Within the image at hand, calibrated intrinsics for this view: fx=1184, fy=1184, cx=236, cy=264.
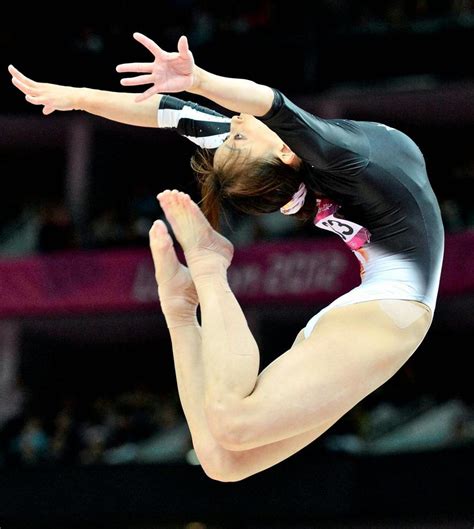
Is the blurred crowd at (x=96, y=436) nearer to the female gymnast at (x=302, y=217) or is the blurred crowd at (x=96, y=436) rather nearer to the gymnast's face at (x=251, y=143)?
the female gymnast at (x=302, y=217)

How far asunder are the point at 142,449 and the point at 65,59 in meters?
3.72

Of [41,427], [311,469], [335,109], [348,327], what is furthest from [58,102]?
[335,109]

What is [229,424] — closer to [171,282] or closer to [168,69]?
[171,282]

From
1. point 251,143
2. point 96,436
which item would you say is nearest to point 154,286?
point 96,436

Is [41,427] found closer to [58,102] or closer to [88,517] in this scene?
[88,517]

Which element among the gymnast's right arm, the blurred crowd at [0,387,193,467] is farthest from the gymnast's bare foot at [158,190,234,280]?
the blurred crowd at [0,387,193,467]

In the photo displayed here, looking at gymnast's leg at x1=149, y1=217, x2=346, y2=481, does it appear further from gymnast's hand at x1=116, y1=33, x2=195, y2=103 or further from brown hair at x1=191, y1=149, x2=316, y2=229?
gymnast's hand at x1=116, y1=33, x2=195, y2=103

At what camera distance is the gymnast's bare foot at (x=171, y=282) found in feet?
12.5

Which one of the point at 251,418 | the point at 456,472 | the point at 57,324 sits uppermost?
the point at 251,418

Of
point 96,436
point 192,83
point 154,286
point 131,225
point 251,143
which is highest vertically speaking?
point 192,83

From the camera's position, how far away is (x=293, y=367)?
11.6 feet

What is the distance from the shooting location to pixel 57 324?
37.5ft

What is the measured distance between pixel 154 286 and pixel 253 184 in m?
6.54

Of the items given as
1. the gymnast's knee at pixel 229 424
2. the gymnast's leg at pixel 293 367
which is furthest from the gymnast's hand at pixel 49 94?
the gymnast's knee at pixel 229 424
